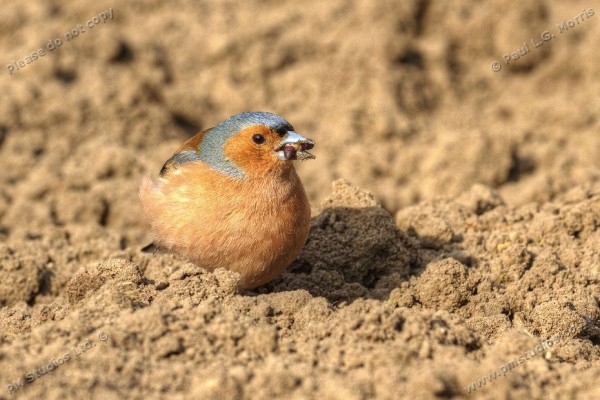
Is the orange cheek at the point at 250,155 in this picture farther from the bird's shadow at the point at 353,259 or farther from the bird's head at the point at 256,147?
the bird's shadow at the point at 353,259


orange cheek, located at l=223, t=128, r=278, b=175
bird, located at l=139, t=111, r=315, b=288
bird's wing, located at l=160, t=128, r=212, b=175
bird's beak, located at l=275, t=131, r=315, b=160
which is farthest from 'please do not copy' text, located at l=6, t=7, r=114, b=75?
bird's beak, located at l=275, t=131, r=315, b=160

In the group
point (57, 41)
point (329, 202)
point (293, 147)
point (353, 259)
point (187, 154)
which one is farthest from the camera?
point (57, 41)

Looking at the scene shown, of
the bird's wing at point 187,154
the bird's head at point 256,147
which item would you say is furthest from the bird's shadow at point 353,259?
the bird's wing at point 187,154

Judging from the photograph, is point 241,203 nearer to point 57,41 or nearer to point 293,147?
point 293,147

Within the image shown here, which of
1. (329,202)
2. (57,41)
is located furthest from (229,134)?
(57,41)

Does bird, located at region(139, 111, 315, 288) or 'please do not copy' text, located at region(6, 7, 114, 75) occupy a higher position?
'please do not copy' text, located at region(6, 7, 114, 75)

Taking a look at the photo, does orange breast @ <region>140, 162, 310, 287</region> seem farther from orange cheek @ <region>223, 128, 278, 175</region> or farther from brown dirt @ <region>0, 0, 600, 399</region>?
brown dirt @ <region>0, 0, 600, 399</region>

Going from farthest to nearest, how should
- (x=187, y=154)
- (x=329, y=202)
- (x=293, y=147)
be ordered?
(x=329, y=202), (x=187, y=154), (x=293, y=147)
